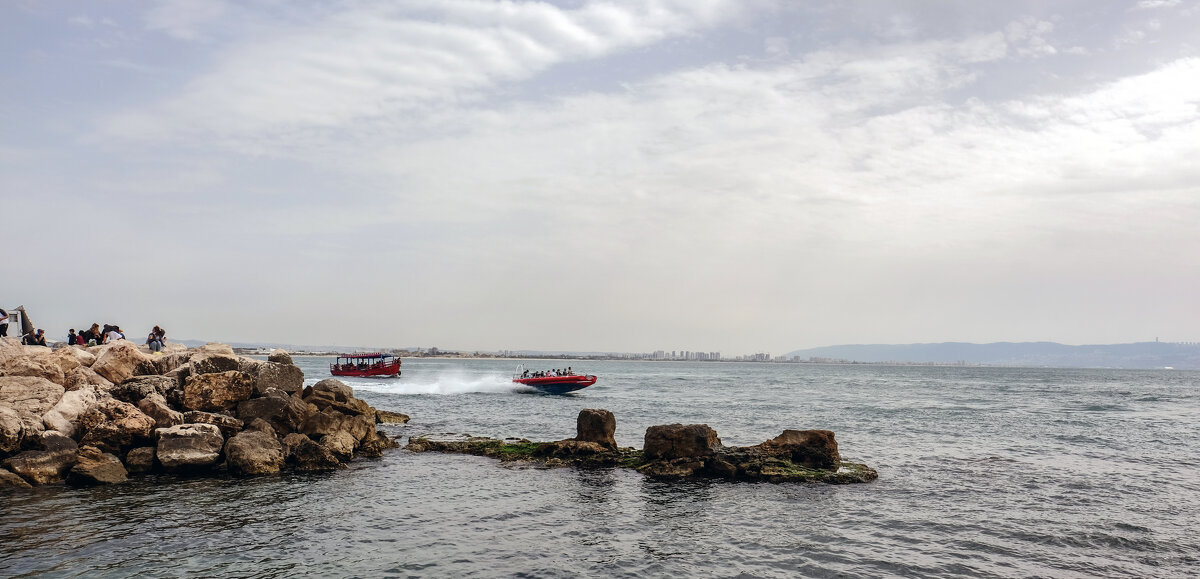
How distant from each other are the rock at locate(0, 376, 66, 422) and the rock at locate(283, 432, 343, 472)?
7045mm

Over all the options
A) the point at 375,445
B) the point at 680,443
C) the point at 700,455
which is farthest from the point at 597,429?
the point at 375,445

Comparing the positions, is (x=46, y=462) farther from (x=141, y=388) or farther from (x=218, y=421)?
(x=218, y=421)

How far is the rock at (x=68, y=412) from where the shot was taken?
2114cm

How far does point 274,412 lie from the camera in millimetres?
24594

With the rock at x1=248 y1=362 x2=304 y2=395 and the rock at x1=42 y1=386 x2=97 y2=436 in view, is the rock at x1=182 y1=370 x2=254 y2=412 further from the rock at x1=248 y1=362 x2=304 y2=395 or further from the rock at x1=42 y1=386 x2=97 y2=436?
the rock at x1=42 y1=386 x2=97 y2=436

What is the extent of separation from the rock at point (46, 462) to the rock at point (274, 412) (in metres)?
5.12

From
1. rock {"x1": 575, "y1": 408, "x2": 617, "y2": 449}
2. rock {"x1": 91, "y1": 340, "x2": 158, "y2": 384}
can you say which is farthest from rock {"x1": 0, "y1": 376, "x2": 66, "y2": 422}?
rock {"x1": 575, "y1": 408, "x2": 617, "y2": 449}

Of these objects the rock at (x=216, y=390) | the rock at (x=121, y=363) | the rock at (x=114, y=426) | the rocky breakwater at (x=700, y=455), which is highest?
the rock at (x=121, y=363)

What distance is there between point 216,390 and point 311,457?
4.78 m

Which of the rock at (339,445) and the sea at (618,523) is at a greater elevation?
the rock at (339,445)

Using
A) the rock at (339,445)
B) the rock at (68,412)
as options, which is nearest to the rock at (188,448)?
the rock at (68,412)

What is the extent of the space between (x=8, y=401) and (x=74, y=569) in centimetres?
1205

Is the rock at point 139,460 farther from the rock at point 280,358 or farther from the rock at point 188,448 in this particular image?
the rock at point 280,358

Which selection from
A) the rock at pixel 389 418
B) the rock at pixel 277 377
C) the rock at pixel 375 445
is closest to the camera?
the rock at pixel 375 445
